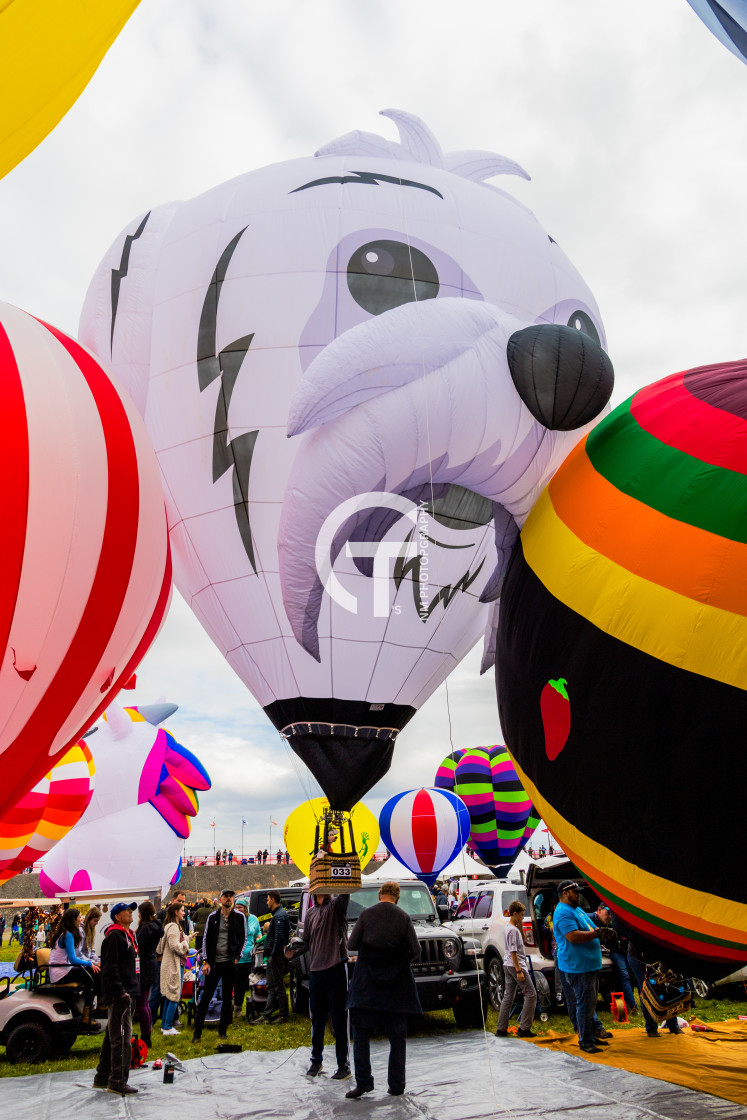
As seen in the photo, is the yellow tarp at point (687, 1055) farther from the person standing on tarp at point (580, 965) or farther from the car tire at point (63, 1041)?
the car tire at point (63, 1041)

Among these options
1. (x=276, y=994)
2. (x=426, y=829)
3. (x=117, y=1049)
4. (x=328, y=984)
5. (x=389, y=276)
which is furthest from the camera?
(x=426, y=829)

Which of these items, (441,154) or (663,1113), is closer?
(663,1113)

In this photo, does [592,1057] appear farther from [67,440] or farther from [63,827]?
[63,827]

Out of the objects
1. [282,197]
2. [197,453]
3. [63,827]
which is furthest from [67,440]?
[63,827]

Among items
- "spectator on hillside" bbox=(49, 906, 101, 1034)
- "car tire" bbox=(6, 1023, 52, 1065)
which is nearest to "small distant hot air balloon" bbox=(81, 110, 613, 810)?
"spectator on hillside" bbox=(49, 906, 101, 1034)

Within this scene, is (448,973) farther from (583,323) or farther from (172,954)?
(583,323)

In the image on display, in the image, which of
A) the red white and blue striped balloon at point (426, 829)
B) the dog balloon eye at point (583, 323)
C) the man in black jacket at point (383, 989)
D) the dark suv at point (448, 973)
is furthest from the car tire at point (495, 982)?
the red white and blue striped balloon at point (426, 829)

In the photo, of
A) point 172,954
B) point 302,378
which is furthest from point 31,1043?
point 302,378

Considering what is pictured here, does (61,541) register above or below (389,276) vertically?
below

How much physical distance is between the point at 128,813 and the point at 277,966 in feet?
27.3

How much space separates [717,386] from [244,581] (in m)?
4.42

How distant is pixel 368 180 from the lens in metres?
8.48

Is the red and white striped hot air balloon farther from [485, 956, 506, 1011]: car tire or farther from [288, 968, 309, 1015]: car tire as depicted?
[485, 956, 506, 1011]: car tire

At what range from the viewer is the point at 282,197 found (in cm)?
838
